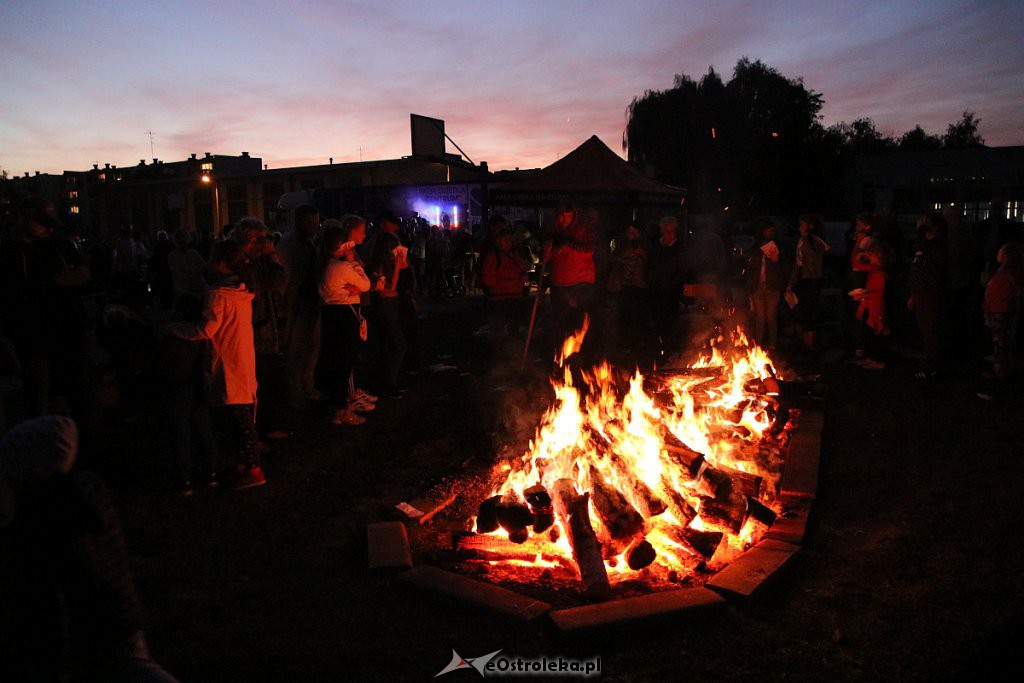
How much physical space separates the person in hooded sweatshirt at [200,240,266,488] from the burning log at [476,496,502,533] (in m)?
1.93

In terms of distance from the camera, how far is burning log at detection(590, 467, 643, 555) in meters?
4.64

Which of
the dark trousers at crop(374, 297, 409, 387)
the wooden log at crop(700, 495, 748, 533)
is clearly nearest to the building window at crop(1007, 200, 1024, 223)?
the dark trousers at crop(374, 297, 409, 387)

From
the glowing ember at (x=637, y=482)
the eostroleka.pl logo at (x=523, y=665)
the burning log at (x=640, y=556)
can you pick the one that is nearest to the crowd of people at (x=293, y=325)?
the eostroleka.pl logo at (x=523, y=665)

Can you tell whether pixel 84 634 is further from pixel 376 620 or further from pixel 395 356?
pixel 395 356

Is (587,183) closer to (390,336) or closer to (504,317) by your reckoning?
(504,317)

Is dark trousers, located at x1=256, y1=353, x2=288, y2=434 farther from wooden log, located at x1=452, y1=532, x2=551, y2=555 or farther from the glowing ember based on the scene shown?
A: wooden log, located at x1=452, y1=532, x2=551, y2=555

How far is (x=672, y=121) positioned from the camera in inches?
1491

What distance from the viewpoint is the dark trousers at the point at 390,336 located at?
784 centimetres

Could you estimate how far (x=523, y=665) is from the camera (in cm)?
354

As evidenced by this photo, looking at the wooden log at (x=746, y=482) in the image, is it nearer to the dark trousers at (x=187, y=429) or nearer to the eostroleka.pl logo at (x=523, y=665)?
the eostroleka.pl logo at (x=523, y=665)

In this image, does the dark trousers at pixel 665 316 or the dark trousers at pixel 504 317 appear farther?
the dark trousers at pixel 665 316

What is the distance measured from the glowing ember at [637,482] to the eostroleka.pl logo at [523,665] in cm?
84

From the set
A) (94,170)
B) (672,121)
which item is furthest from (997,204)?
(94,170)

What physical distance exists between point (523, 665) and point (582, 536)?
3.79ft
